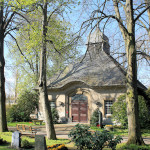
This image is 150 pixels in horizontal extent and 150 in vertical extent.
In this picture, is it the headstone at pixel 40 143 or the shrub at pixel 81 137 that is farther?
the headstone at pixel 40 143

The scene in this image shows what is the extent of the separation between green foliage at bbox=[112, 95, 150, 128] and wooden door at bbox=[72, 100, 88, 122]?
15.7 ft

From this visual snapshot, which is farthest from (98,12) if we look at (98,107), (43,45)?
(98,107)

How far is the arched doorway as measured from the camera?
22.9m

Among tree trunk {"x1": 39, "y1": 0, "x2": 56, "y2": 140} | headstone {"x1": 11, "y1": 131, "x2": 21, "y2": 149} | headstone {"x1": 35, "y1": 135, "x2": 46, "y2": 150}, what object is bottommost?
headstone {"x1": 11, "y1": 131, "x2": 21, "y2": 149}

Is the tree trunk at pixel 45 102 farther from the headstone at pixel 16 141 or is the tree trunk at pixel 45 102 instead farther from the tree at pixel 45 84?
the headstone at pixel 16 141

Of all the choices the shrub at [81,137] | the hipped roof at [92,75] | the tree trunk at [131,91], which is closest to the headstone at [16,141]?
the shrub at [81,137]

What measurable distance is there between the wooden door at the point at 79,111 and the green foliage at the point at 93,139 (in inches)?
569

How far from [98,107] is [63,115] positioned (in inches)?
180

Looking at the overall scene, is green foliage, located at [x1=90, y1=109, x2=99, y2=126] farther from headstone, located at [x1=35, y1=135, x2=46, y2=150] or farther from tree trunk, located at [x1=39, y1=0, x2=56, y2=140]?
headstone, located at [x1=35, y1=135, x2=46, y2=150]

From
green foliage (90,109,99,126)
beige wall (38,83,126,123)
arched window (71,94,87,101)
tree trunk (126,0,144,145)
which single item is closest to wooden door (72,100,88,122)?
arched window (71,94,87,101)

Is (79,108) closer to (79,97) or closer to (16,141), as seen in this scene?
(79,97)

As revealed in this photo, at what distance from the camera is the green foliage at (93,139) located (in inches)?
316

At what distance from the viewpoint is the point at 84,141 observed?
816 centimetres

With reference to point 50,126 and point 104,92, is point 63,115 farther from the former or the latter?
point 50,126
